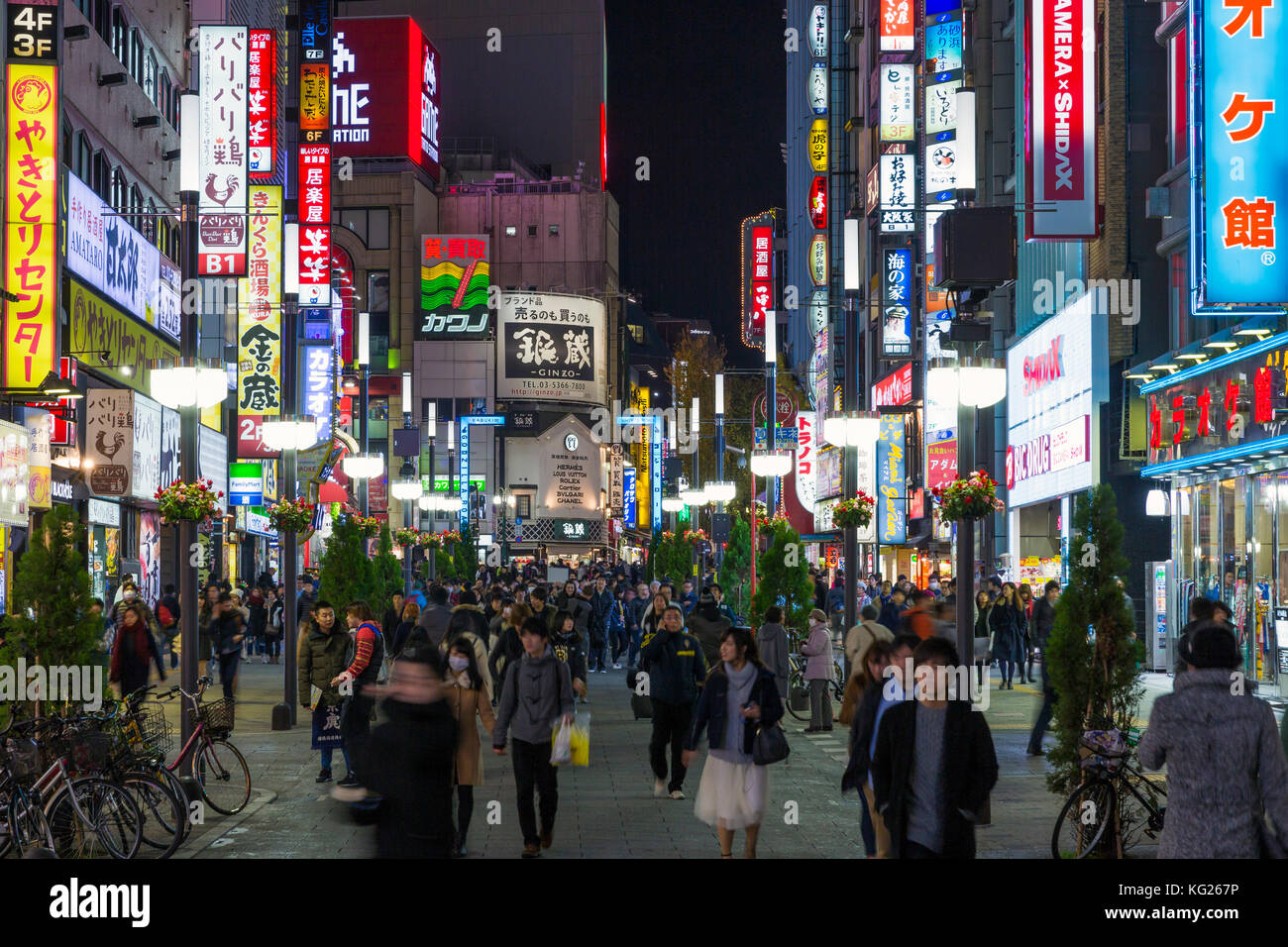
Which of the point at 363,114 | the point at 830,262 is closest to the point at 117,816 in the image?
the point at 830,262

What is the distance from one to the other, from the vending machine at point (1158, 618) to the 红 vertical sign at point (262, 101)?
2016 cm

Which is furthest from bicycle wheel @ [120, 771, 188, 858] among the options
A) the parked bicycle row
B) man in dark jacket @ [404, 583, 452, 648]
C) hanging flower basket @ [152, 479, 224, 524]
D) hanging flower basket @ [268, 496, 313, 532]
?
hanging flower basket @ [268, 496, 313, 532]

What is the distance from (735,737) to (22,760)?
15.9ft

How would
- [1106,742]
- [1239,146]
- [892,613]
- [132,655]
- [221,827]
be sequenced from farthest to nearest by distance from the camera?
[892,613], [1239,146], [132,655], [221,827], [1106,742]

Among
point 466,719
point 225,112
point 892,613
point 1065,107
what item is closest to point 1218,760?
point 466,719

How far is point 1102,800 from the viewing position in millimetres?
11508

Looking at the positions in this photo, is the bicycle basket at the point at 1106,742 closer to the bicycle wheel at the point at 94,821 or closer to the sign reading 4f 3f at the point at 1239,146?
the bicycle wheel at the point at 94,821

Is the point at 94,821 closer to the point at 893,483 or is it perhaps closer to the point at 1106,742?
the point at 1106,742

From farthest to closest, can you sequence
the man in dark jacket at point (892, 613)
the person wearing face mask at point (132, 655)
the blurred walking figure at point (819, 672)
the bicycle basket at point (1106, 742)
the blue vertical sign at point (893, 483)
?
the blue vertical sign at point (893, 483) < the man in dark jacket at point (892, 613) < the blurred walking figure at point (819, 672) < the person wearing face mask at point (132, 655) < the bicycle basket at point (1106, 742)

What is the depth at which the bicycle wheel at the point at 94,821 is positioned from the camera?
36.9ft

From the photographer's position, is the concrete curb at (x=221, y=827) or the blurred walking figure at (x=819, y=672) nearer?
the concrete curb at (x=221, y=827)

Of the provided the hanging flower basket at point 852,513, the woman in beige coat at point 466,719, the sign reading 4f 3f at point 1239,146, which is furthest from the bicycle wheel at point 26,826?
the sign reading 4f 3f at point 1239,146

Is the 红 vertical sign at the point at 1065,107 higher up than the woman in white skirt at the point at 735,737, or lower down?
higher up

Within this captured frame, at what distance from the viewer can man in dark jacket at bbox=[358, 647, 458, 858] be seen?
329 inches
